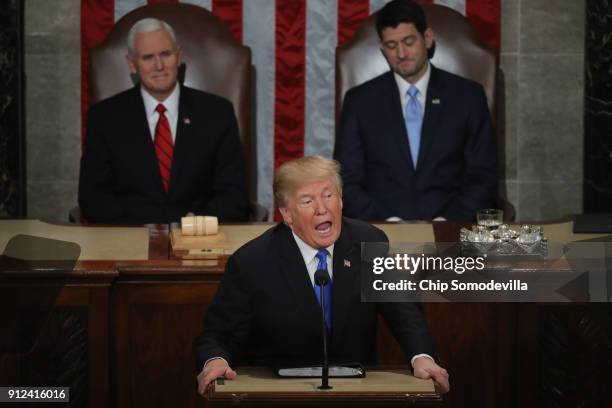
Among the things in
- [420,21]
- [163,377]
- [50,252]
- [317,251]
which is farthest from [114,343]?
[420,21]

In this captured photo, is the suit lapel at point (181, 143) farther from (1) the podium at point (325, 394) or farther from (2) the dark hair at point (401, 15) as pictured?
(1) the podium at point (325, 394)

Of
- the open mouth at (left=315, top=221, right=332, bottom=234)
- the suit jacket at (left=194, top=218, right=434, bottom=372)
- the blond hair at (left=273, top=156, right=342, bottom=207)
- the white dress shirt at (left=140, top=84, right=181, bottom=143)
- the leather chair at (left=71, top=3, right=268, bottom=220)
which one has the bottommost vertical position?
the suit jacket at (left=194, top=218, right=434, bottom=372)

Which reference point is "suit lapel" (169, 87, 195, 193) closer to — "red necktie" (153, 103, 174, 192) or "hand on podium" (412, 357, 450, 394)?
"red necktie" (153, 103, 174, 192)

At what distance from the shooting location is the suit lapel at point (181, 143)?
5617 mm

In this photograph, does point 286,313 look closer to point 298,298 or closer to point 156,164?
point 298,298

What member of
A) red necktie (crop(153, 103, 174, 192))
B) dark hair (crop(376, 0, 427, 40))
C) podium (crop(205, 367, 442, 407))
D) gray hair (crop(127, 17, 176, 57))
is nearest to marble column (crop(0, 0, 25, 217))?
gray hair (crop(127, 17, 176, 57))

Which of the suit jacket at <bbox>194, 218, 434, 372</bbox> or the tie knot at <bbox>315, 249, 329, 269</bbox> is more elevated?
the tie knot at <bbox>315, 249, 329, 269</bbox>

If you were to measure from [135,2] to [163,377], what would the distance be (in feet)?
8.82

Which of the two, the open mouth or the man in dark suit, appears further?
the man in dark suit

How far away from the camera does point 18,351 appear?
4.12 meters

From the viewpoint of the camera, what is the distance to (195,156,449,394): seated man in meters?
3.43

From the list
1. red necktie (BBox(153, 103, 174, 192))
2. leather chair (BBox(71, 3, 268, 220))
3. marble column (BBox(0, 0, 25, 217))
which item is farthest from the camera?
marble column (BBox(0, 0, 25, 217))

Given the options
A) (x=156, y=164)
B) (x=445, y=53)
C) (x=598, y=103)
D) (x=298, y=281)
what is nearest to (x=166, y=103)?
(x=156, y=164)

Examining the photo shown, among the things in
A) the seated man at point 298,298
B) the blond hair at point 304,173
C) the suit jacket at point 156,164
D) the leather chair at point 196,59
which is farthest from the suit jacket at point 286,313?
the leather chair at point 196,59
